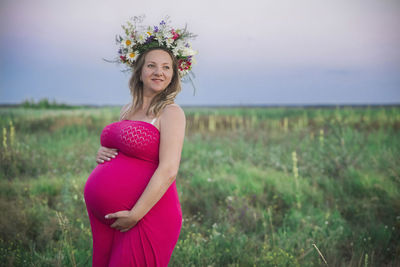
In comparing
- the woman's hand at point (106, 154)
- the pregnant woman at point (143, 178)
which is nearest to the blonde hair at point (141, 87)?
the pregnant woman at point (143, 178)

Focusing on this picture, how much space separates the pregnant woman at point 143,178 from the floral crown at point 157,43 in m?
0.07

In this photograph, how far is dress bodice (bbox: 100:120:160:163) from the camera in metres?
1.89

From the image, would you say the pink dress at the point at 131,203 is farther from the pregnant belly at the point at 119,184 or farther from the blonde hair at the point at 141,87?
the blonde hair at the point at 141,87

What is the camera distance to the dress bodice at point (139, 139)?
1895 millimetres

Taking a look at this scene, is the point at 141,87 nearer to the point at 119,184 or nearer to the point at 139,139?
the point at 139,139

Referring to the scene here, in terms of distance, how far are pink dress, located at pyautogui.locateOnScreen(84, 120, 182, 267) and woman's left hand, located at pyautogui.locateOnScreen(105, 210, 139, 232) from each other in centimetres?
4

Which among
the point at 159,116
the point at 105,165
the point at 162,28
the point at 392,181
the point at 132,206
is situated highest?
the point at 162,28

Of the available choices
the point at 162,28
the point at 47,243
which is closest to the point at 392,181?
the point at 162,28

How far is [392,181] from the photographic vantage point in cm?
562

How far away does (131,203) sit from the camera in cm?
192

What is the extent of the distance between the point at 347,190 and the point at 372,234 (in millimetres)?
1952

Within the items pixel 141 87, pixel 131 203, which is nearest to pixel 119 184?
pixel 131 203

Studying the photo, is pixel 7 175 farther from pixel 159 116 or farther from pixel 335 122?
pixel 335 122

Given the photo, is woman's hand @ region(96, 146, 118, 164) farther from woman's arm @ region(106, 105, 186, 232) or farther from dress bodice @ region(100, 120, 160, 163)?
woman's arm @ region(106, 105, 186, 232)
